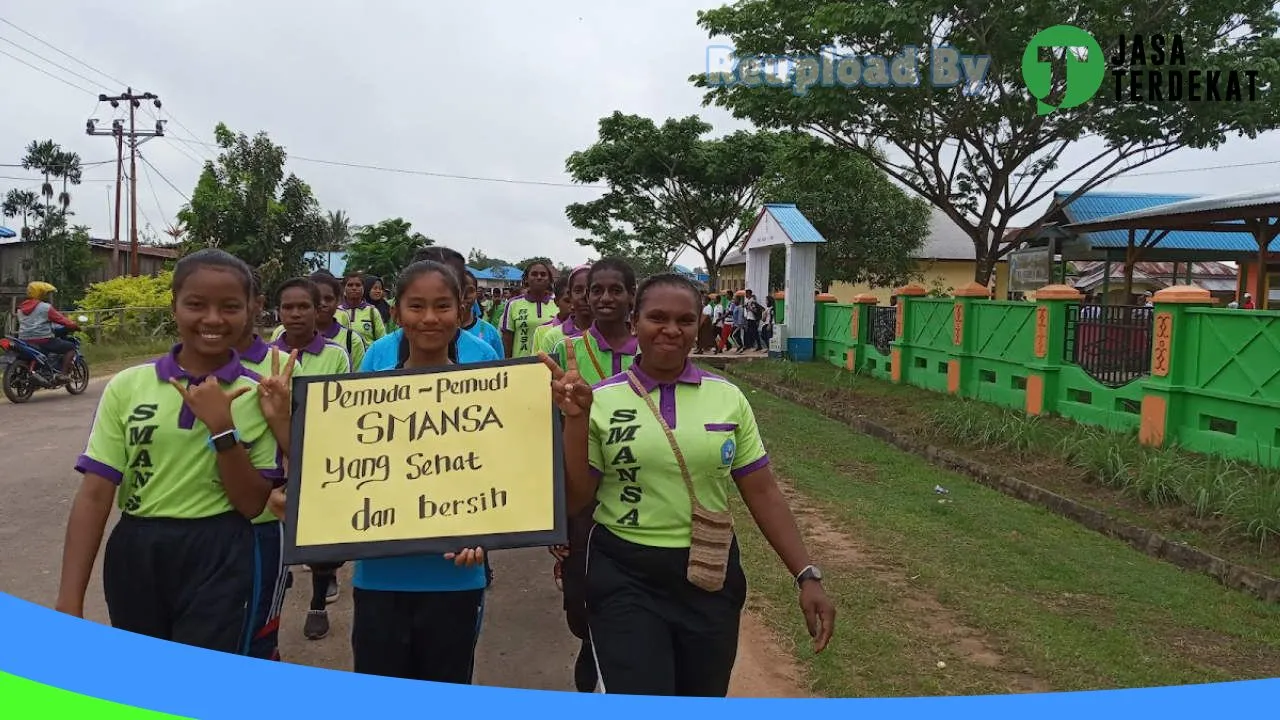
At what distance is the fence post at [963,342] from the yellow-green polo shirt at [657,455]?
10652 mm

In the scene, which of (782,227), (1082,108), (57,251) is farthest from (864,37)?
(57,251)

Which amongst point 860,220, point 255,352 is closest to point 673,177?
point 860,220

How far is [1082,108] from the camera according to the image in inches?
604

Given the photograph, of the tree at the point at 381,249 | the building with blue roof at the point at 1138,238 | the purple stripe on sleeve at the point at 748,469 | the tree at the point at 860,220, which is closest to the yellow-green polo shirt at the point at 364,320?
the purple stripe on sleeve at the point at 748,469

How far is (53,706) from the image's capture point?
1.86 m

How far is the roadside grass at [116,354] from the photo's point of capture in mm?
16919

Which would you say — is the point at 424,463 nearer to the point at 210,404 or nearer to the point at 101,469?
the point at 210,404

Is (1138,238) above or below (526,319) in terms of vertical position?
above

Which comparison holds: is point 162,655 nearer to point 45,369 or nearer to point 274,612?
point 274,612

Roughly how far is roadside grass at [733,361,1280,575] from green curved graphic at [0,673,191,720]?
5943 millimetres

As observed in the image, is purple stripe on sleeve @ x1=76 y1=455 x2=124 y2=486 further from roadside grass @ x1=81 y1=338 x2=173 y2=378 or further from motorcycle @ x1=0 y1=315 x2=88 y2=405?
roadside grass @ x1=81 y1=338 x2=173 y2=378

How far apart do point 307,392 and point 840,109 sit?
1474 cm

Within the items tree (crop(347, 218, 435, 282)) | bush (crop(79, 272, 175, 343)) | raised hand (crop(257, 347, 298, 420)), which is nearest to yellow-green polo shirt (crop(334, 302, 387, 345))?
raised hand (crop(257, 347, 298, 420))

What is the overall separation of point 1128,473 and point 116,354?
18133mm
